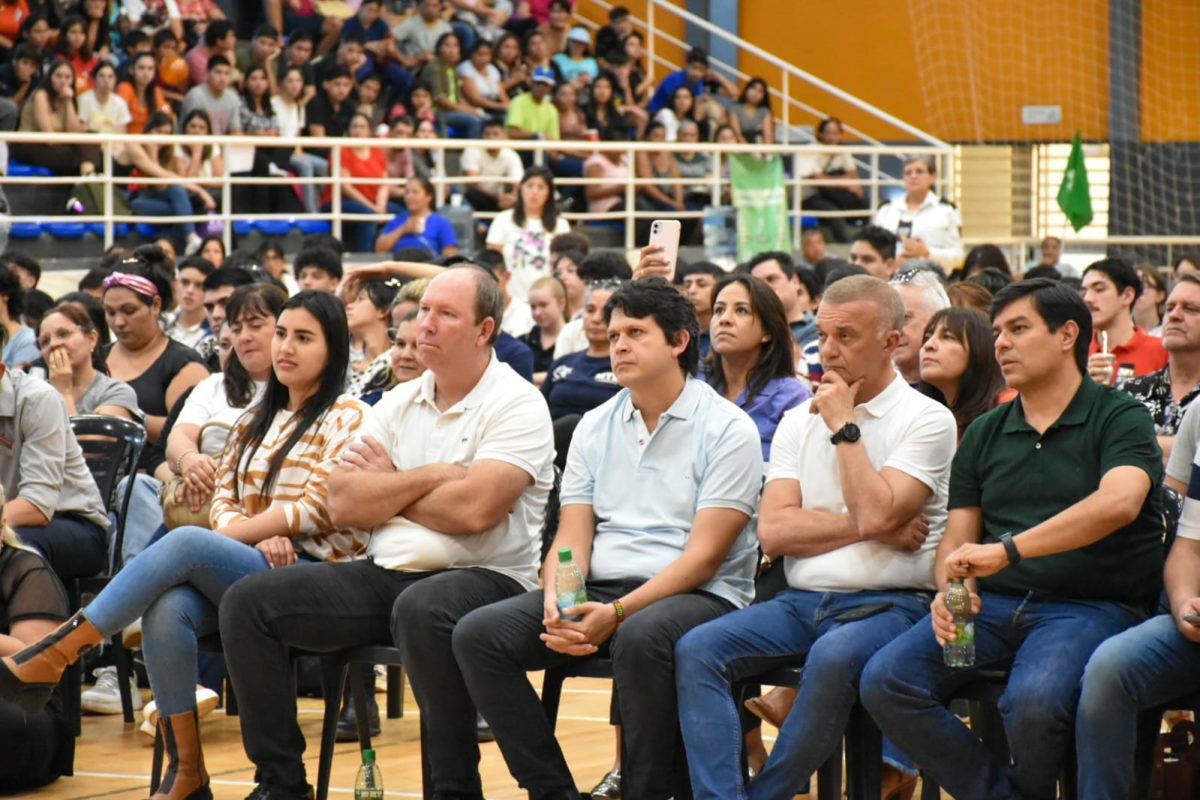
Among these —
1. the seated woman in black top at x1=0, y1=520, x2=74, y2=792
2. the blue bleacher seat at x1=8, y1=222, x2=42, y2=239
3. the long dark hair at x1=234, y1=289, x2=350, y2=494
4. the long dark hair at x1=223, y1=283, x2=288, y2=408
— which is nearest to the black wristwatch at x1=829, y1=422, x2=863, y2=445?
the long dark hair at x1=234, y1=289, x2=350, y2=494

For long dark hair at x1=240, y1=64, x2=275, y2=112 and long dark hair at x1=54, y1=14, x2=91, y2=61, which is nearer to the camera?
long dark hair at x1=54, y1=14, x2=91, y2=61

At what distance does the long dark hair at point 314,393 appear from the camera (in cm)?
530

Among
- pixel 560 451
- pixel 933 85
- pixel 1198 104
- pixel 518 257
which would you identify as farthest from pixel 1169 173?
pixel 560 451

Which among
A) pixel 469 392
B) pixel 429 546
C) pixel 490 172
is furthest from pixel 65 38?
pixel 429 546

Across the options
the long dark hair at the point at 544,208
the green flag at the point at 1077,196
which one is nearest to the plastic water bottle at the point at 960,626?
the long dark hair at the point at 544,208

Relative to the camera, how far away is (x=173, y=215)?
39.8 feet

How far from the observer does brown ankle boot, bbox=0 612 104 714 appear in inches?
192

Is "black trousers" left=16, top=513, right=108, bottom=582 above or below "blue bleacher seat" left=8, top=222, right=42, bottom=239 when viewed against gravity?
below

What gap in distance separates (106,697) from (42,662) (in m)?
1.60

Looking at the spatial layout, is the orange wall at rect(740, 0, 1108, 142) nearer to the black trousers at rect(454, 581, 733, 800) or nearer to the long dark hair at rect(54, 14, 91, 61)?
the long dark hair at rect(54, 14, 91, 61)

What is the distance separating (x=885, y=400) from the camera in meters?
4.66

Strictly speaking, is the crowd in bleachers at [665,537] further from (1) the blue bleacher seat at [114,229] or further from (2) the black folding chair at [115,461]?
(1) the blue bleacher seat at [114,229]

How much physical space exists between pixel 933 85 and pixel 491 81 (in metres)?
5.58

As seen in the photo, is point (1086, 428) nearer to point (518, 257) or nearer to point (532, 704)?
point (532, 704)
